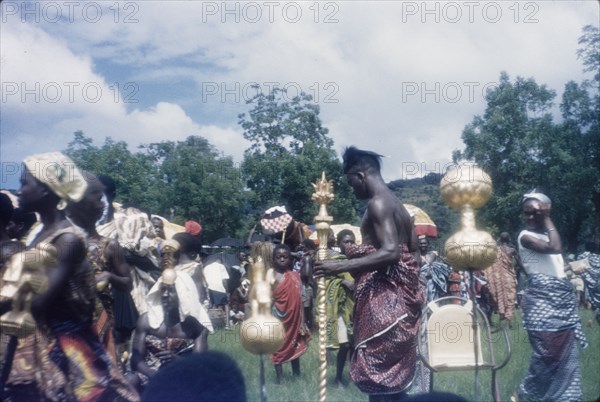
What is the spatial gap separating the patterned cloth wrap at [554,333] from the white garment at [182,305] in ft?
8.83

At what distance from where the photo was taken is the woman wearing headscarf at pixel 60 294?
8.98 ft

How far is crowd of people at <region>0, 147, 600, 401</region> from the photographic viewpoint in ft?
9.29

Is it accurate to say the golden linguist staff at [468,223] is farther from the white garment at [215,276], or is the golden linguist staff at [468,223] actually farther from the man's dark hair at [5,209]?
the white garment at [215,276]

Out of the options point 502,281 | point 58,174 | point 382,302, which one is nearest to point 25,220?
point 58,174

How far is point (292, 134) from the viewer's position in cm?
1501

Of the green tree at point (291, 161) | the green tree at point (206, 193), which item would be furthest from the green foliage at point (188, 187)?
the green tree at point (291, 161)

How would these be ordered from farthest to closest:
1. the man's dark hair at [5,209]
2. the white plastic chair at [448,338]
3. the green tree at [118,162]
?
1. the green tree at [118,162]
2. the white plastic chair at [448,338]
3. the man's dark hair at [5,209]

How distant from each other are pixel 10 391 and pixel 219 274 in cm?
1044

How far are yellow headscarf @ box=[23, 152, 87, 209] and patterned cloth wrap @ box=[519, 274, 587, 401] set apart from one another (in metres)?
3.84

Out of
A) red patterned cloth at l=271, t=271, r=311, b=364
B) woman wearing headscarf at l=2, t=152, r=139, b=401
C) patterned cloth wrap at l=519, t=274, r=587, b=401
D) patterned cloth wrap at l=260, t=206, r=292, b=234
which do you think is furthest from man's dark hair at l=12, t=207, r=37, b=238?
patterned cloth wrap at l=519, t=274, r=587, b=401

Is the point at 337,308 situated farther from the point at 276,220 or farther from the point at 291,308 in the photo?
the point at 276,220

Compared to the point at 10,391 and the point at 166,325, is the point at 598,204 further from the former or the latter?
the point at 10,391

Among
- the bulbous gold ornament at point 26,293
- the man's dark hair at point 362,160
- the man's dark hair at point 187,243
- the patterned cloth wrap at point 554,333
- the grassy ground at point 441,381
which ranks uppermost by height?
the man's dark hair at point 362,160

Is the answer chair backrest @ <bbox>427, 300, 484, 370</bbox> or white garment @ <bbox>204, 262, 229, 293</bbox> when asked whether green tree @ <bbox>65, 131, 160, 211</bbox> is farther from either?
chair backrest @ <bbox>427, 300, 484, 370</bbox>
